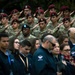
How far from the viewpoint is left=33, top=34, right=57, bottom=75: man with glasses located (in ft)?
30.8

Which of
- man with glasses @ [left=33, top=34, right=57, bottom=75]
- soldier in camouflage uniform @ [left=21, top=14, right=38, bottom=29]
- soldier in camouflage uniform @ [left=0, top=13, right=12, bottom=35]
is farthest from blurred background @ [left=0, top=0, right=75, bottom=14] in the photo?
man with glasses @ [left=33, top=34, right=57, bottom=75]

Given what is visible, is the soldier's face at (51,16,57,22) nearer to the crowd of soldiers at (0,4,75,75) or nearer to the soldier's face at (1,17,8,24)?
the soldier's face at (1,17,8,24)

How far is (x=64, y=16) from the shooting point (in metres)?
16.0

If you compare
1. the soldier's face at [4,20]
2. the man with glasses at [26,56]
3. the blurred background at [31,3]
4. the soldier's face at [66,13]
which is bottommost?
the man with glasses at [26,56]

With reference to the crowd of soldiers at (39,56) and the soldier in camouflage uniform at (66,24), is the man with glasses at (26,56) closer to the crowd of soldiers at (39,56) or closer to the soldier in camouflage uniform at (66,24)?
the crowd of soldiers at (39,56)

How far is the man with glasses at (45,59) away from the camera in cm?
940

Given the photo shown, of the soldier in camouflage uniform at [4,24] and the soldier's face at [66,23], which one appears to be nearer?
the soldier's face at [66,23]

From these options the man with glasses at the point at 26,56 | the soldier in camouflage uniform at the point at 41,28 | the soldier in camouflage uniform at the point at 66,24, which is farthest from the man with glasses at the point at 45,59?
the soldier in camouflage uniform at the point at 41,28

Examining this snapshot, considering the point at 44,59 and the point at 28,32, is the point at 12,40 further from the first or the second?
the point at 28,32

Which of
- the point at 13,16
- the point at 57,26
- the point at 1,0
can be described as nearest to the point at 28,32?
the point at 57,26

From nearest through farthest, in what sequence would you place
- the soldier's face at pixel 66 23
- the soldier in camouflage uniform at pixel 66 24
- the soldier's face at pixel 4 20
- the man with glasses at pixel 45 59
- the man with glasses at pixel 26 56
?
the man with glasses at pixel 45 59
the man with glasses at pixel 26 56
the soldier in camouflage uniform at pixel 66 24
the soldier's face at pixel 66 23
the soldier's face at pixel 4 20

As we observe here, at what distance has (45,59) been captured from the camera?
30.9 ft

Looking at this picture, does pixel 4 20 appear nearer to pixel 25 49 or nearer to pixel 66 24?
pixel 66 24

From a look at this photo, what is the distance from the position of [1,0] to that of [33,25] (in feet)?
13.8
